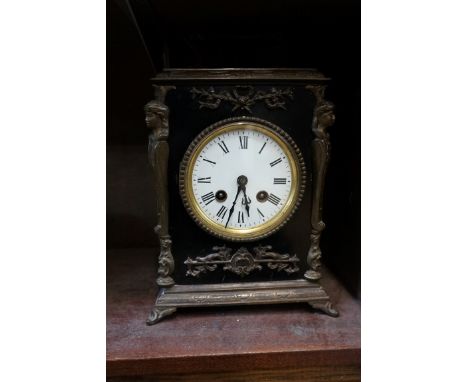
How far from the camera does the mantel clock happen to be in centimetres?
73

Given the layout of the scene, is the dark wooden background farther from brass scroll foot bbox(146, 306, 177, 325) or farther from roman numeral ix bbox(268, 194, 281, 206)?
brass scroll foot bbox(146, 306, 177, 325)

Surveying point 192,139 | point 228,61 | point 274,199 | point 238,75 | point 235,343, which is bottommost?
point 235,343

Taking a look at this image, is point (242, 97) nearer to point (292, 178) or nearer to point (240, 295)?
point (292, 178)

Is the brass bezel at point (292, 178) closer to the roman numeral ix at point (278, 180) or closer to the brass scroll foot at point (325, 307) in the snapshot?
the roman numeral ix at point (278, 180)

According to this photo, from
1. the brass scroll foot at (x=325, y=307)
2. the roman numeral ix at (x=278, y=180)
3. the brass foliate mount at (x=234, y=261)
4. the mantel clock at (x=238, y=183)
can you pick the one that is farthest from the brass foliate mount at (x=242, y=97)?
the brass scroll foot at (x=325, y=307)

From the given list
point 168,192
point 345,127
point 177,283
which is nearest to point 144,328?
point 177,283

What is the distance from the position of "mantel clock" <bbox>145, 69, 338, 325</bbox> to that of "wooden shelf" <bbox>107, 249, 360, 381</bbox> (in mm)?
33

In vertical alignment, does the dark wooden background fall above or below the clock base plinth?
above

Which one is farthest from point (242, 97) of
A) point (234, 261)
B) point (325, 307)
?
point (325, 307)

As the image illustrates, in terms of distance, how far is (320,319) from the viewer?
77 centimetres

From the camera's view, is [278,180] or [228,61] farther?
[228,61]

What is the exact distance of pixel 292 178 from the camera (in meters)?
0.76

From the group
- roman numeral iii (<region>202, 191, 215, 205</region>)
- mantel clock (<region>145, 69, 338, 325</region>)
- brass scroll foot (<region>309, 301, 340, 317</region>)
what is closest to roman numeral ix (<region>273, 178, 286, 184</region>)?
mantel clock (<region>145, 69, 338, 325</region>)

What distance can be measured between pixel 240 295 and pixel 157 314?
16 cm
